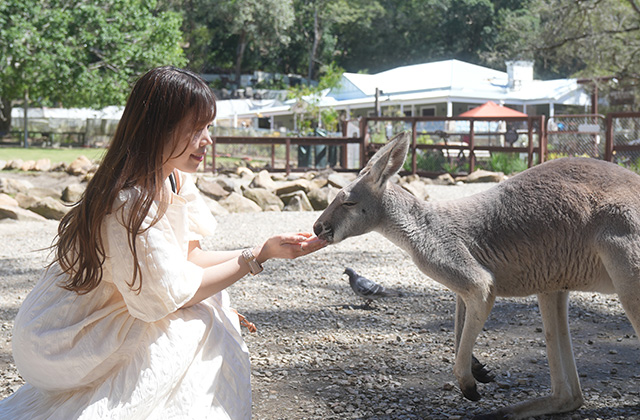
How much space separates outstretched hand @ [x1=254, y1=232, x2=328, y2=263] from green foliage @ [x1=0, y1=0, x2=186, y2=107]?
1920 cm

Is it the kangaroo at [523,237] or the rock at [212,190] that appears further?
the rock at [212,190]

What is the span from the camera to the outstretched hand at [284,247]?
2.56 metres

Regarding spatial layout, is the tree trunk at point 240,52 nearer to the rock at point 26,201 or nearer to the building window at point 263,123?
the building window at point 263,123

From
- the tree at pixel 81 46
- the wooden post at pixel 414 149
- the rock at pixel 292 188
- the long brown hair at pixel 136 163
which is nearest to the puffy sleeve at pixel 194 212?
the long brown hair at pixel 136 163

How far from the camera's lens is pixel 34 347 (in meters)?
2.25

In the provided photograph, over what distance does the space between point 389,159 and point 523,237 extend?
0.65 meters

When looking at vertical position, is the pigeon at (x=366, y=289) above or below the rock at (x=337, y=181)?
below

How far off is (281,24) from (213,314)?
41.7 metres

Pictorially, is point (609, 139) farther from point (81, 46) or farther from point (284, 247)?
point (81, 46)

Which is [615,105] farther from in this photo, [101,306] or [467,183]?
[101,306]

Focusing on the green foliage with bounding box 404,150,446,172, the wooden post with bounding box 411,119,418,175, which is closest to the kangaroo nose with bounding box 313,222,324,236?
the wooden post with bounding box 411,119,418,175

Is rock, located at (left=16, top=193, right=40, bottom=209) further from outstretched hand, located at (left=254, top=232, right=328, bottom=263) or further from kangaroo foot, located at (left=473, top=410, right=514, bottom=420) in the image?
kangaroo foot, located at (left=473, top=410, right=514, bottom=420)

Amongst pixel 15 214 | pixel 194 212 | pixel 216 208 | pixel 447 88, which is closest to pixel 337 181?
pixel 216 208

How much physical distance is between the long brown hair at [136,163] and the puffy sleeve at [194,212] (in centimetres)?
35
